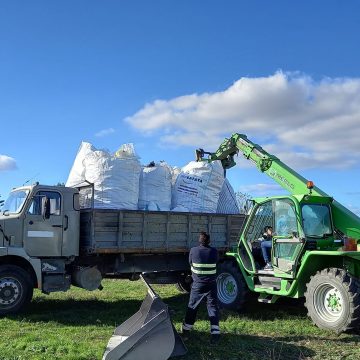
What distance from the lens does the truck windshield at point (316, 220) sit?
351 inches

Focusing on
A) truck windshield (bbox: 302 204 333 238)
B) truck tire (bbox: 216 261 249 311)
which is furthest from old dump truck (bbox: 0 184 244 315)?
truck windshield (bbox: 302 204 333 238)

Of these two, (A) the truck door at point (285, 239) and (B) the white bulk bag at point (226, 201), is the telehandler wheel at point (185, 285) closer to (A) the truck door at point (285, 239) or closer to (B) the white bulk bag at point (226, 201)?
(B) the white bulk bag at point (226, 201)

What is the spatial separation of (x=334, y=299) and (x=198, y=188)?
4.14 metres

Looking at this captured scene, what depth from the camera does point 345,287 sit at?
7672 mm

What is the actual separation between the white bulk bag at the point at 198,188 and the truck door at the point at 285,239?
7.11 ft

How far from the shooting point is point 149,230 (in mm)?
10453

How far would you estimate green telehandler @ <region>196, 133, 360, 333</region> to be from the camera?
7.91 m

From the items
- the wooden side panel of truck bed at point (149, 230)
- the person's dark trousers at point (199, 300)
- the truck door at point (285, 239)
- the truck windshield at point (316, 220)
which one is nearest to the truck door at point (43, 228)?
the wooden side panel of truck bed at point (149, 230)

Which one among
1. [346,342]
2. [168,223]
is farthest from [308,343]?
[168,223]

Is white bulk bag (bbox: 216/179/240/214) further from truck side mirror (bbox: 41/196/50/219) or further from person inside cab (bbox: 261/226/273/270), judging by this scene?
truck side mirror (bbox: 41/196/50/219)

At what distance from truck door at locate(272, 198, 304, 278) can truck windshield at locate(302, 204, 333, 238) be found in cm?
20

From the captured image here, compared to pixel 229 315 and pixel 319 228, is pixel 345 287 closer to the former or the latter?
pixel 319 228

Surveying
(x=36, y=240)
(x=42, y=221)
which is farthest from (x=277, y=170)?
(x=36, y=240)

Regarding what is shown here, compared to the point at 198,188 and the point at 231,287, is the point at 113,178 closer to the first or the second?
the point at 198,188
